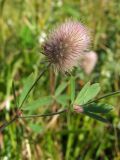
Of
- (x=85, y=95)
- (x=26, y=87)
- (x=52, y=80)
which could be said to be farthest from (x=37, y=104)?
(x=52, y=80)

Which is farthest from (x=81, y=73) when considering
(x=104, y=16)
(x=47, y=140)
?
(x=104, y=16)

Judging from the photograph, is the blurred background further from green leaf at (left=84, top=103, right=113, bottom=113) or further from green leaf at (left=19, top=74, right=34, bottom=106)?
green leaf at (left=84, top=103, right=113, bottom=113)

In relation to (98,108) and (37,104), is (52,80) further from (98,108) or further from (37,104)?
(98,108)

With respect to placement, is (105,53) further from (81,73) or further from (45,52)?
(45,52)

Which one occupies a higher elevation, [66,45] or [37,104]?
[66,45]

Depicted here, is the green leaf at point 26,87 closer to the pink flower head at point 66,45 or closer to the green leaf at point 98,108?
the pink flower head at point 66,45

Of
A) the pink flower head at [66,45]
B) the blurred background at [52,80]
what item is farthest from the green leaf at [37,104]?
the pink flower head at [66,45]
